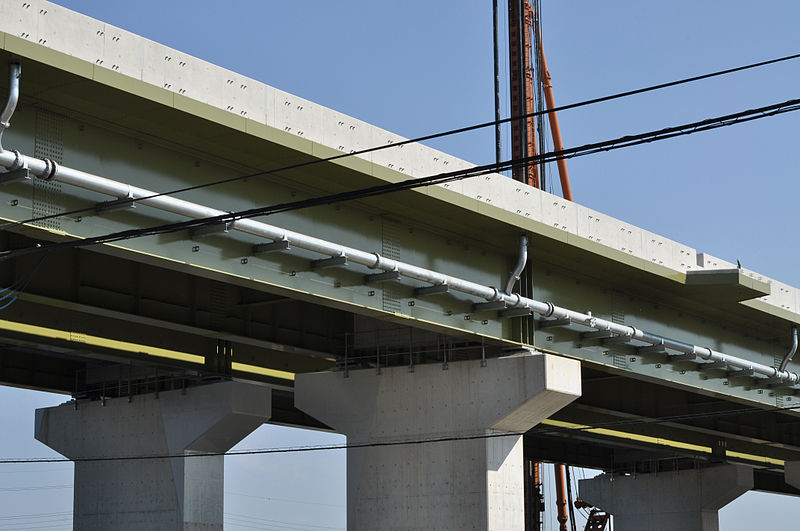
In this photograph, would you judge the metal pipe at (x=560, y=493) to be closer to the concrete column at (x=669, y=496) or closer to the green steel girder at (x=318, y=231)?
the concrete column at (x=669, y=496)

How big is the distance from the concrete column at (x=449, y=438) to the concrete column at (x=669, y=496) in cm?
2818

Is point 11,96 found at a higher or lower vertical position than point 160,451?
higher

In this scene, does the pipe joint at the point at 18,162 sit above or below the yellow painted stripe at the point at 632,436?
above

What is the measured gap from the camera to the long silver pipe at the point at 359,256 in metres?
18.2

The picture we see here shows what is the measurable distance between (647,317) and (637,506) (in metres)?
27.3

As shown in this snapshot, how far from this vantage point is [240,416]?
33.4 metres

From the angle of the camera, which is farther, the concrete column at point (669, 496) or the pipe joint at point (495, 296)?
the concrete column at point (669, 496)

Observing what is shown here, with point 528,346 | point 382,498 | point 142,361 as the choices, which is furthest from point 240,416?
point 528,346

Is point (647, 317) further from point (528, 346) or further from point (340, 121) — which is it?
point (340, 121)

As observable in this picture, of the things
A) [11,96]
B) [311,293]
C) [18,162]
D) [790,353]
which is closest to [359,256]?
[311,293]

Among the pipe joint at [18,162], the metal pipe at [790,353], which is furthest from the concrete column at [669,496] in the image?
the pipe joint at [18,162]

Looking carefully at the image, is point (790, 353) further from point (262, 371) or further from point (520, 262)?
point (262, 371)

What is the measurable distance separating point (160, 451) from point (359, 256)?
13605 millimetres

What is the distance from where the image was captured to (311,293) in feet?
76.9
